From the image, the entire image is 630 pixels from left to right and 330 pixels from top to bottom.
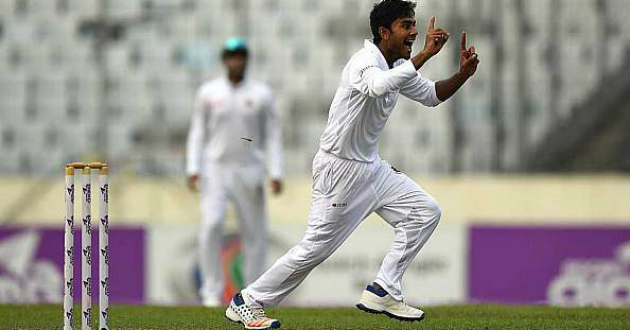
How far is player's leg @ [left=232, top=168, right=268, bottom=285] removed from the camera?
32.2 feet

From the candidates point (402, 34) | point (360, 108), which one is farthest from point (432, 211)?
point (402, 34)

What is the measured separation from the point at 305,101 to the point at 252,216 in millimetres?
4187

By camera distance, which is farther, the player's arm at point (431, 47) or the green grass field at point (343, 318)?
the green grass field at point (343, 318)

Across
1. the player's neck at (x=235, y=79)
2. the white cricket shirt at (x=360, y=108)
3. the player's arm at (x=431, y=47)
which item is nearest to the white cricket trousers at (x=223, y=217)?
the player's neck at (x=235, y=79)

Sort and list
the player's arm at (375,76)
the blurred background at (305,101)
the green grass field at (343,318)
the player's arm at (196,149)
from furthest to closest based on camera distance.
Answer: the blurred background at (305,101), the player's arm at (196,149), the green grass field at (343,318), the player's arm at (375,76)

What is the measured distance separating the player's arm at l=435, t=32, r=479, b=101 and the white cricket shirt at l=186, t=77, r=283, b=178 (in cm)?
321

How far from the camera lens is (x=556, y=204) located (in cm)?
1282

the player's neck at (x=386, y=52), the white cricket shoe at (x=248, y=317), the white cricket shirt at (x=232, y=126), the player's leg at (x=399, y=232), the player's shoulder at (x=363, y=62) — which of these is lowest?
the white cricket shoe at (x=248, y=317)

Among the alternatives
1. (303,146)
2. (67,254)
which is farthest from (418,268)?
(67,254)

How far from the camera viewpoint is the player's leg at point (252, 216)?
32.2ft

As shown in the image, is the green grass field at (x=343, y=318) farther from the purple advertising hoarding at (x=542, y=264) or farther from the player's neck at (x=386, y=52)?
the purple advertising hoarding at (x=542, y=264)

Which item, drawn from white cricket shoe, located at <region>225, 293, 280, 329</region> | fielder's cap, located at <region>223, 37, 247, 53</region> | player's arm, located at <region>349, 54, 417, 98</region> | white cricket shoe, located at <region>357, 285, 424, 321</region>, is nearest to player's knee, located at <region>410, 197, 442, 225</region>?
white cricket shoe, located at <region>357, 285, 424, 321</region>

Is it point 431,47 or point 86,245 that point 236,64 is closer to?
point 431,47

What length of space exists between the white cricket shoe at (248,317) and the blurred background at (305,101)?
6.04 meters
